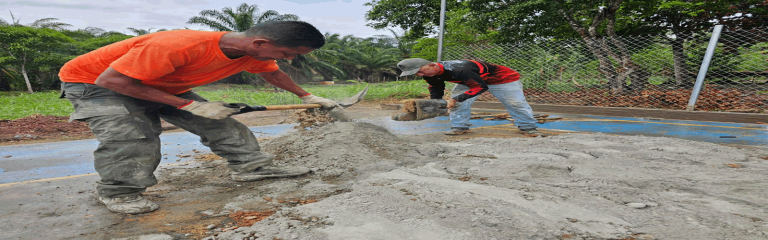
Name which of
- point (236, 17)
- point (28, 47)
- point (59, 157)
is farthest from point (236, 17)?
point (59, 157)

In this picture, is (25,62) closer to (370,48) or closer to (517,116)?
(370,48)

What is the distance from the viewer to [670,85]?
25.6 ft

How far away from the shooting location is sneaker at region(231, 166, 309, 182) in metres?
2.89

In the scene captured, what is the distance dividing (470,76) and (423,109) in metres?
0.79

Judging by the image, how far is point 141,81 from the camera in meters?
2.16

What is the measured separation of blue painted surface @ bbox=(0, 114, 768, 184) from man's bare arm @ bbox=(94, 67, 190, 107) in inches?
70.6

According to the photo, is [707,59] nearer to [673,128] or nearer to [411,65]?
[673,128]

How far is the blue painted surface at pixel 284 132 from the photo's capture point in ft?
11.4

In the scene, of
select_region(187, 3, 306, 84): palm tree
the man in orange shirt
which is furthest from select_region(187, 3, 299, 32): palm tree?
the man in orange shirt

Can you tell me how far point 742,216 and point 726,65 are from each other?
23.4 feet

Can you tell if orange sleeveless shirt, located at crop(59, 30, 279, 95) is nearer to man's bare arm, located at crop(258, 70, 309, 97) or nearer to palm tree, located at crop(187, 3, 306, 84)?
man's bare arm, located at crop(258, 70, 309, 97)

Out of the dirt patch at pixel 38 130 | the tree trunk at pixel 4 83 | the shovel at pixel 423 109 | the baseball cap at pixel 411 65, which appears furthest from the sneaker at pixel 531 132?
the tree trunk at pixel 4 83

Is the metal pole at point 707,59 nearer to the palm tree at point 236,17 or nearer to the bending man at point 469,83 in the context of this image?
the bending man at point 469,83

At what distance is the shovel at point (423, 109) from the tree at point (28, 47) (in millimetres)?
17389
